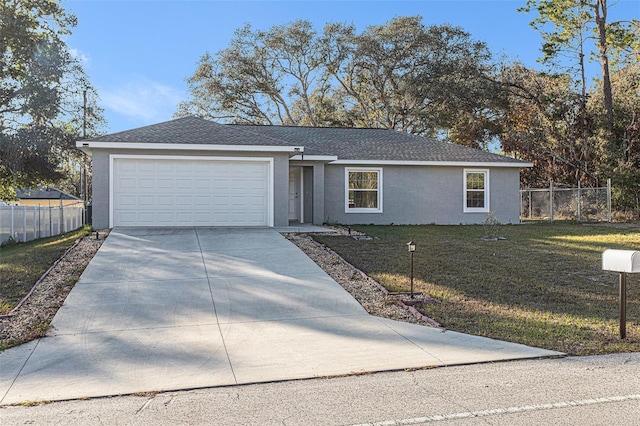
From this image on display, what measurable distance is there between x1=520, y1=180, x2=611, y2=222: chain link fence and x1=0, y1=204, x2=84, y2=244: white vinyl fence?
67.9ft

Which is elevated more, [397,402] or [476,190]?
[476,190]

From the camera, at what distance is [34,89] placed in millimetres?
20203

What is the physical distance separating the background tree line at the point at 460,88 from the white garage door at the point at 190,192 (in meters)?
17.2

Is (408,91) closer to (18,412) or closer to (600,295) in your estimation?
(600,295)

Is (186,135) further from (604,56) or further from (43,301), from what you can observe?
(604,56)

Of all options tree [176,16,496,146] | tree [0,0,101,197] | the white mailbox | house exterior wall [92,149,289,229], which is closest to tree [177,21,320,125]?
tree [176,16,496,146]

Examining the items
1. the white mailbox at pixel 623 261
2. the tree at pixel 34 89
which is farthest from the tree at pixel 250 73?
the white mailbox at pixel 623 261

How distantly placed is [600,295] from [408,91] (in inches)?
1033

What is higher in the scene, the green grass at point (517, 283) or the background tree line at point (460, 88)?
the background tree line at point (460, 88)

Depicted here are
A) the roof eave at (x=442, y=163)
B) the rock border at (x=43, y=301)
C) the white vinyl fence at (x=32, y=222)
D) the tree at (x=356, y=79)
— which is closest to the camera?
the rock border at (x=43, y=301)

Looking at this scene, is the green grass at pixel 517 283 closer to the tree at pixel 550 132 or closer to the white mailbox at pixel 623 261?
the white mailbox at pixel 623 261

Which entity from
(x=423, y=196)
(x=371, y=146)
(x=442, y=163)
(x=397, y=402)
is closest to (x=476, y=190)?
(x=442, y=163)

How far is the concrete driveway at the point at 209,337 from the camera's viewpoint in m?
4.75

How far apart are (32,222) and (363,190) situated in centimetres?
1116
